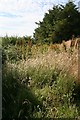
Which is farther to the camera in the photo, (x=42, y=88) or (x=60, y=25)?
(x=60, y=25)

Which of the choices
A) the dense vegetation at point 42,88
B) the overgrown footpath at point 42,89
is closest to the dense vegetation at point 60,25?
the dense vegetation at point 42,88

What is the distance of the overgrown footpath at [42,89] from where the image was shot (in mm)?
5375

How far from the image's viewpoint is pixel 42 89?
20.8 feet

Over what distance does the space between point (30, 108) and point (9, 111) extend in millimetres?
343

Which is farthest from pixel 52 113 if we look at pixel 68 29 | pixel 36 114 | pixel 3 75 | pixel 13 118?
pixel 68 29

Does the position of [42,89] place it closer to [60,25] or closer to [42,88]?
[42,88]

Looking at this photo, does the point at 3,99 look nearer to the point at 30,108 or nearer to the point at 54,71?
the point at 30,108

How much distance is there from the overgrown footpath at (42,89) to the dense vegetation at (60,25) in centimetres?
1206

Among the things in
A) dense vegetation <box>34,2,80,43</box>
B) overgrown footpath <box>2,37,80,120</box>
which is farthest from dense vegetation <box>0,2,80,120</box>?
dense vegetation <box>34,2,80,43</box>

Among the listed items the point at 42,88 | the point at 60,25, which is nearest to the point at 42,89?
the point at 42,88

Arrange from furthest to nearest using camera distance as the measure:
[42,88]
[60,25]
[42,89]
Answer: [60,25]
[42,88]
[42,89]

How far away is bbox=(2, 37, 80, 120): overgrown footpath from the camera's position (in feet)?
17.6

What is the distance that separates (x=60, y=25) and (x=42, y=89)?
45.4 ft

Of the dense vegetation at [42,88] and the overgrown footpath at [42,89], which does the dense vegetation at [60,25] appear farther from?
the overgrown footpath at [42,89]
